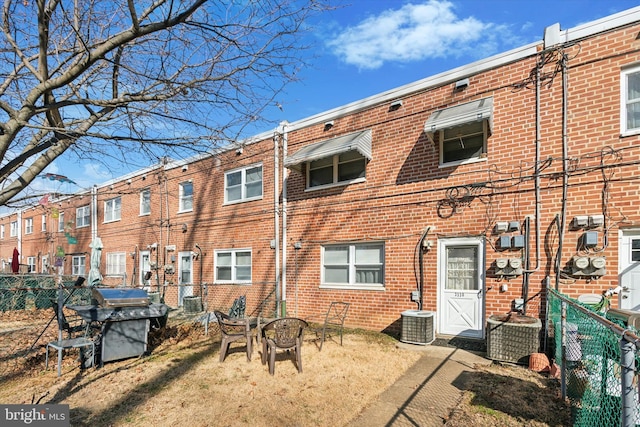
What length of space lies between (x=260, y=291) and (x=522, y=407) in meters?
8.53

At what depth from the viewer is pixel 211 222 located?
13.5m

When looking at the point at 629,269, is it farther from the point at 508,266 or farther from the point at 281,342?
the point at 281,342

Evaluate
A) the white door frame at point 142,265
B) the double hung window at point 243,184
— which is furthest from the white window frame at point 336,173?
the white door frame at point 142,265

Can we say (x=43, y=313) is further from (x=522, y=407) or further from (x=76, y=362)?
(x=522, y=407)

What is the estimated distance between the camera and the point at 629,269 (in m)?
6.08

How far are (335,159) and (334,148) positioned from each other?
3.02ft

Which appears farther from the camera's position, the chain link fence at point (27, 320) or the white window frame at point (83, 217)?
the white window frame at point (83, 217)

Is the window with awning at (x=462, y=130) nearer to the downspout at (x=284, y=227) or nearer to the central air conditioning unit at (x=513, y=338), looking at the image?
the central air conditioning unit at (x=513, y=338)

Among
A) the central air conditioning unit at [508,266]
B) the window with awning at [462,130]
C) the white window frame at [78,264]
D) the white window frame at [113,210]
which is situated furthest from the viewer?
the white window frame at [78,264]

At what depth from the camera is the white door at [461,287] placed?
24.6 feet

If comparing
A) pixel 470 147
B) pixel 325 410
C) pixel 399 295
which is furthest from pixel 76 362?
pixel 470 147

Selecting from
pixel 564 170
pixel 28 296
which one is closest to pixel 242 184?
pixel 28 296

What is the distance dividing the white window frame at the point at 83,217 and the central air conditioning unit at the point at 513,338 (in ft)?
72.0

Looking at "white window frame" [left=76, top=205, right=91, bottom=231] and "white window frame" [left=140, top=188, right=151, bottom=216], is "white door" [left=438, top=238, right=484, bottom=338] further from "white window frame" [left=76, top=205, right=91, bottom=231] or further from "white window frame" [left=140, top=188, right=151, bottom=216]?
"white window frame" [left=76, top=205, right=91, bottom=231]
